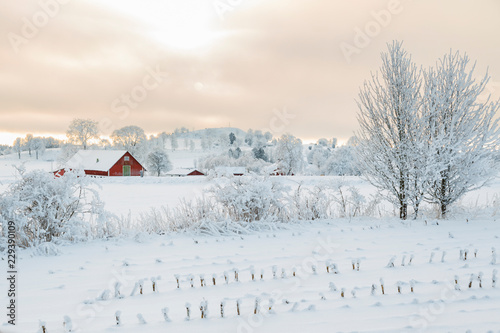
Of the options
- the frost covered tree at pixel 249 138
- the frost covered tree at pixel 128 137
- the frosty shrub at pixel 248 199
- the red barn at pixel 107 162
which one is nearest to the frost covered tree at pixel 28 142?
the frost covered tree at pixel 128 137

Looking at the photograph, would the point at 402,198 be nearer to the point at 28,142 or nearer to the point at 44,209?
the point at 44,209

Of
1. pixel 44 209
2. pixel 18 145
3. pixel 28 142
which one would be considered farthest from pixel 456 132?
pixel 18 145

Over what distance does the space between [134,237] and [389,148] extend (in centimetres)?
698

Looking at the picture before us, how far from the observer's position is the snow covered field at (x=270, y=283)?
330cm

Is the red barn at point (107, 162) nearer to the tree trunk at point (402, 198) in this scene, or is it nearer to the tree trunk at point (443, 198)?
the tree trunk at point (402, 198)

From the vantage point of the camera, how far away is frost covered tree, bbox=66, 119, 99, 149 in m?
49.8

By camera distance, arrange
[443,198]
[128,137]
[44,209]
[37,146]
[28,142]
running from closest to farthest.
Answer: [44,209] → [443,198] → [128,137] → [37,146] → [28,142]

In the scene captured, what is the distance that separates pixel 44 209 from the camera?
262 inches

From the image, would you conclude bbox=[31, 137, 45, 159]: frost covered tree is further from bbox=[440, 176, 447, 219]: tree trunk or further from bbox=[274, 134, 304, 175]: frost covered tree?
bbox=[440, 176, 447, 219]: tree trunk

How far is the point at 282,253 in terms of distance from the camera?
19.5 ft

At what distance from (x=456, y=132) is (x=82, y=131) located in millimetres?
51003

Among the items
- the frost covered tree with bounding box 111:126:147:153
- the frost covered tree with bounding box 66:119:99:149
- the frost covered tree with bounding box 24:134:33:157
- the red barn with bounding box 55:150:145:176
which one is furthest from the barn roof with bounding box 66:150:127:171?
the frost covered tree with bounding box 24:134:33:157

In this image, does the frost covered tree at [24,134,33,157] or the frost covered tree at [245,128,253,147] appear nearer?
the frost covered tree at [24,134,33,157]

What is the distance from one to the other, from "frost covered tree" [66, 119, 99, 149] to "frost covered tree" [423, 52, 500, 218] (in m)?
48.7
